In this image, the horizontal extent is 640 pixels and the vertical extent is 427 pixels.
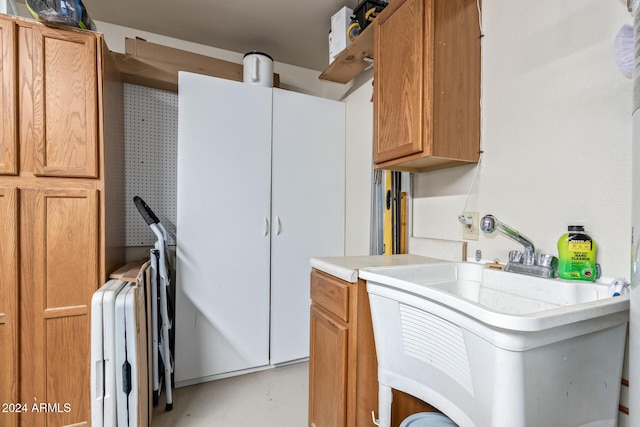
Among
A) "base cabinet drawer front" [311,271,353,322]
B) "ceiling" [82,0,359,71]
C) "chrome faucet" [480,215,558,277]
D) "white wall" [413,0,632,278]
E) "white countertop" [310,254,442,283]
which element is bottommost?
"base cabinet drawer front" [311,271,353,322]

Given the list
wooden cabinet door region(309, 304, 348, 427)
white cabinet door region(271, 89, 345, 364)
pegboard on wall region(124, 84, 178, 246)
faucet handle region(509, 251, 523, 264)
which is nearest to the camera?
faucet handle region(509, 251, 523, 264)

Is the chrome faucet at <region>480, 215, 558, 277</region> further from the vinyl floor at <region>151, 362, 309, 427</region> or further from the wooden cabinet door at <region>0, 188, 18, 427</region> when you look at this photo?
the wooden cabinet door at <region>0, 188, 18, 427</region>

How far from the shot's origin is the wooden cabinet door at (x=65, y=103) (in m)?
1.51

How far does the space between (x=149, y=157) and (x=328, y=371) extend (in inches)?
75.2

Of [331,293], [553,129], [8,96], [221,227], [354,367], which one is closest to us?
[553,129]

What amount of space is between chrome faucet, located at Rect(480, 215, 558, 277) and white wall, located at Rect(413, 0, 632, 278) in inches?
2.5

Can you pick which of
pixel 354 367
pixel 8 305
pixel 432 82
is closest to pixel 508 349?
pixel 354 367

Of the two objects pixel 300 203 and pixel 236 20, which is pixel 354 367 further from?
pixel 236 20

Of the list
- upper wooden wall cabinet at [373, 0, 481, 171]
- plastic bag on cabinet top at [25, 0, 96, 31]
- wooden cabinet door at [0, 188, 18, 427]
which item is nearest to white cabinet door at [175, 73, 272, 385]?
→ plastic bag on cabinet top at [25, 0, 96, 31]

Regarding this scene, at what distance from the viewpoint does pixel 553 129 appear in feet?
3.57

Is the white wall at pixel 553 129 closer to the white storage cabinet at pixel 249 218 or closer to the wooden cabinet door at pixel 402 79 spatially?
the wooden cabinet door at pixel 402 79

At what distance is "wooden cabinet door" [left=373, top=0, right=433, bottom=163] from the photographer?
125cm

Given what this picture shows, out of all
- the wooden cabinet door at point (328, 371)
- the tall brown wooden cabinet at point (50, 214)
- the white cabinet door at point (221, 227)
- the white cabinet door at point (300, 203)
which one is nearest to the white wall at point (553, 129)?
the wooden cabinet door at point (328, 371)

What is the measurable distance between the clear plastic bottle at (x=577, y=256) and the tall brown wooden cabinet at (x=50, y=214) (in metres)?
2.06
